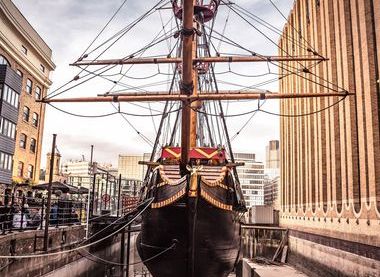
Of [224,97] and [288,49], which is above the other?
[288,49]

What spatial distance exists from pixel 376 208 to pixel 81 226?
37.4 ft

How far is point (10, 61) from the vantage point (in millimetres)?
29875

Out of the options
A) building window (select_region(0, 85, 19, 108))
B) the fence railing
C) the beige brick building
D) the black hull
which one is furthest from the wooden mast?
the beige brick building

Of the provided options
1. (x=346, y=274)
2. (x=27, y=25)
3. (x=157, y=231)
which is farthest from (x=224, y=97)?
(x=27, y=25)

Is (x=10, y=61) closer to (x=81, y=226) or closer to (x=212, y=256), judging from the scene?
(x=81, y=226)

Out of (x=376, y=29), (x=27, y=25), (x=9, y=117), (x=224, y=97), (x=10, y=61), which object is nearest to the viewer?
(x=224, y=97)

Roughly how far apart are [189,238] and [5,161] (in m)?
18.8

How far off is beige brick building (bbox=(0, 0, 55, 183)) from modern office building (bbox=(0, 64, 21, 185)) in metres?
2.21

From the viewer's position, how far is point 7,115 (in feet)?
88.6

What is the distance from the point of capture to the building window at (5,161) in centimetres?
2646

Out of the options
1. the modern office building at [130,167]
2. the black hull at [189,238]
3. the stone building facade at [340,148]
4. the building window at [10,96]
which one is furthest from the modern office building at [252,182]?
the black hull at [189,238]

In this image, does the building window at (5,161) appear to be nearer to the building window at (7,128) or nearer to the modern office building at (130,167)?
the building window at (7,128)

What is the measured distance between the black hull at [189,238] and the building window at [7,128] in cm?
1657

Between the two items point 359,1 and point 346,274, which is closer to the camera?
point 346,274
